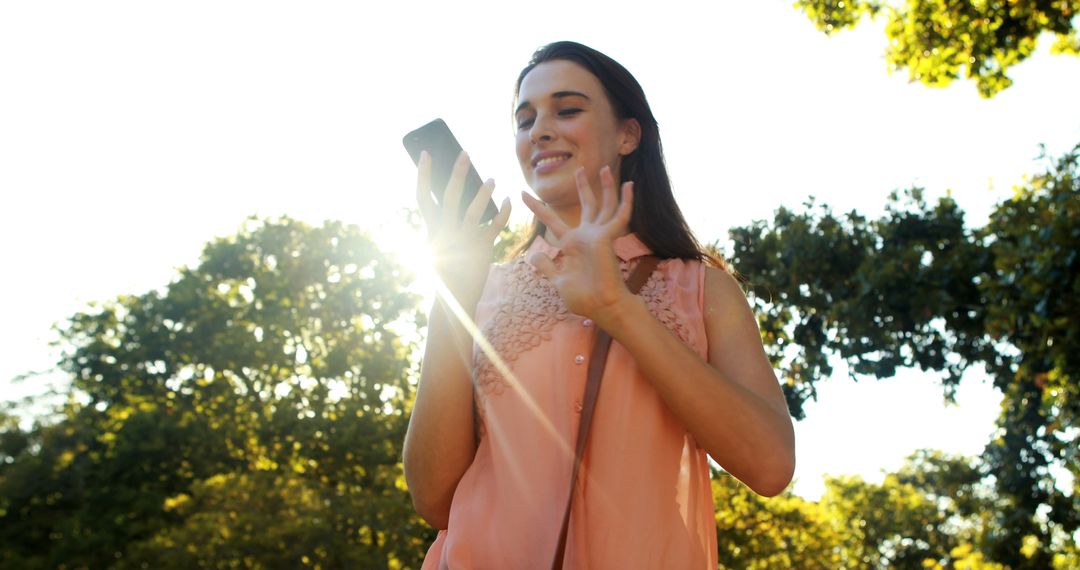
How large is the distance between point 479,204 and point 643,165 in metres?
0.74

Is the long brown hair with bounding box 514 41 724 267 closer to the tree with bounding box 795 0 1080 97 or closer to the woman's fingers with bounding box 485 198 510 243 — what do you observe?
the woman's fingers with bounding box 485 198 510 243

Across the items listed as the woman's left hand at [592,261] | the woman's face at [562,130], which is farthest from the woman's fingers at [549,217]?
the woman's face at [562,130]

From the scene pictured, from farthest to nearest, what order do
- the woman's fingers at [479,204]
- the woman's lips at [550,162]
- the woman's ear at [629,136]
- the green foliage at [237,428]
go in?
the green foliage at [237,428], the woman's ear at [629,136], the woman's lips at [550,162], the woman's fingers at [479,204]

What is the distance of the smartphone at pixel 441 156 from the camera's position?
2.31 m

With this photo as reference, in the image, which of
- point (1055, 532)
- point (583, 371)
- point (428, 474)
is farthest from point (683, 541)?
point (1055, 532)

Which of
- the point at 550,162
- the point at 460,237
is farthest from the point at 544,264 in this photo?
the point at 550,162

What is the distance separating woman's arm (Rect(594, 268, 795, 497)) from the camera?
209 centimetres

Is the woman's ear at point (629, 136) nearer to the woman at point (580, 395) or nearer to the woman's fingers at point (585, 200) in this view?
the woman at point (580, 395)

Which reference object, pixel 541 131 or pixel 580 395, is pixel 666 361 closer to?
pixel 580 395

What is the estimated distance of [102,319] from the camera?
31.7 meters

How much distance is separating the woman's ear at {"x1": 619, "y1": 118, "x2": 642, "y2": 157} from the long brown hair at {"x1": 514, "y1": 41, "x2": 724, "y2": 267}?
0.4 inches

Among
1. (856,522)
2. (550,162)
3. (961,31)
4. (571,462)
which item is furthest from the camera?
(856,522)

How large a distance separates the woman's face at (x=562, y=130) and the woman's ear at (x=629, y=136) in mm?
18

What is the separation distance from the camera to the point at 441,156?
2383 millimetres
